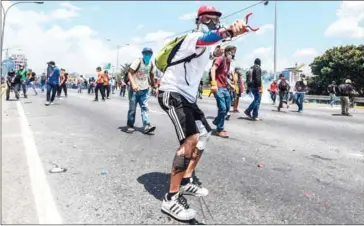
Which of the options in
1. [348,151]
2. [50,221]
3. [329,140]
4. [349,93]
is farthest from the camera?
[349,93]

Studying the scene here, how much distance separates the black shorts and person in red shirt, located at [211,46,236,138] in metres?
3.79

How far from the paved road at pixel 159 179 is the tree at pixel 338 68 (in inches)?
1601

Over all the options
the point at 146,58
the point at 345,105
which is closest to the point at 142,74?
the point at 146,58

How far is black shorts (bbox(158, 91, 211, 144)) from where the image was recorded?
3.29 meters

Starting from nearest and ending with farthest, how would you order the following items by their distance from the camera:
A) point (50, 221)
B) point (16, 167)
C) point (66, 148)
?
point (50, 221)
point (16, 167)
point (66, 148)

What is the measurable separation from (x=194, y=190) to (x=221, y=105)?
13.6 feet

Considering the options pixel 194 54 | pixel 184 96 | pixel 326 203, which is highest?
pixel 194 54

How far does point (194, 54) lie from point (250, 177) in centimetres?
184

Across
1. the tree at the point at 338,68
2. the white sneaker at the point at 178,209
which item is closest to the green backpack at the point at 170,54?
the white sneaker at the point at 178,209

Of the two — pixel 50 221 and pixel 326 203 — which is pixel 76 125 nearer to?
pixel 50 221

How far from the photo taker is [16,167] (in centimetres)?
447

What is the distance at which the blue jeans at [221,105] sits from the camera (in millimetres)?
7438

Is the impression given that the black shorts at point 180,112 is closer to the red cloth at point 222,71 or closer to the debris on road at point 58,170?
the debris on road at point 58,170

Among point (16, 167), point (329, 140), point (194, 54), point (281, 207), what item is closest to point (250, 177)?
point (281, 207)
